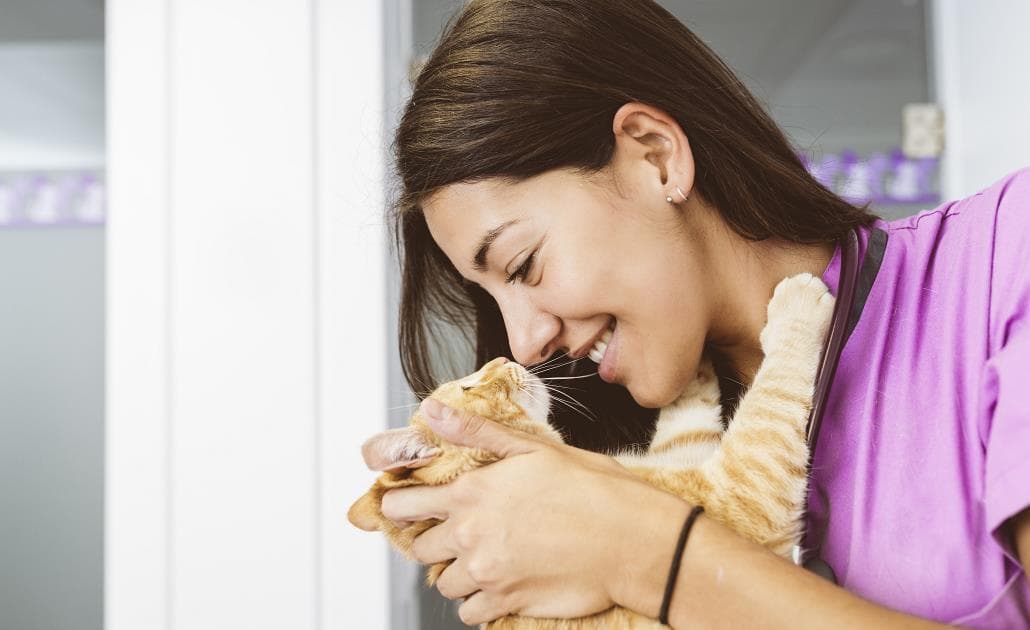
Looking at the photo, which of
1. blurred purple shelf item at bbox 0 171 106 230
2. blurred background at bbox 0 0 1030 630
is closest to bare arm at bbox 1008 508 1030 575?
blurred background at bbox 0 0 1030 630

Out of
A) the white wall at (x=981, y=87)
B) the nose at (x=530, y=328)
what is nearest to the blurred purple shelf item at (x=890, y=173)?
the white wall at (x=981, y=87)

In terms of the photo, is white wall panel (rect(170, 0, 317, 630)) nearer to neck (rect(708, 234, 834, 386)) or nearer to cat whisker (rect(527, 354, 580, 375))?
cat whisker (rect(527, 354, 580, 375))

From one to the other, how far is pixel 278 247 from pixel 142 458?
0.62 metres

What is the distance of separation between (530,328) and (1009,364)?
20.0 inches

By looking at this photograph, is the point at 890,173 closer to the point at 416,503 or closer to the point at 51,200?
the point at 416,503

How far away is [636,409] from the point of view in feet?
4.04

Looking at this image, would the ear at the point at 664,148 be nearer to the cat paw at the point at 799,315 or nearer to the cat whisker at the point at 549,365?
the cat paw at the point at 799,315

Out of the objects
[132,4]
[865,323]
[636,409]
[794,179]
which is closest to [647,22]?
[794,179]

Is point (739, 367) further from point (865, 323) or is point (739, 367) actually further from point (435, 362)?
point (435, 362)

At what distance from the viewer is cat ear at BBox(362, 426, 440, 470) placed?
0.92 meters

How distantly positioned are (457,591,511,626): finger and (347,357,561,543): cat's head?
0.48ft

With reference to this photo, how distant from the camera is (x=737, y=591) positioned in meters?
0.68

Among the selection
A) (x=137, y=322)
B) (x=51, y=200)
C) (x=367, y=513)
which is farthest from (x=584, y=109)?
(x=51, y=200)

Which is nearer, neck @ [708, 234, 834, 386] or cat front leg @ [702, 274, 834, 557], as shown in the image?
cat front leg @ [702, 274, 834, 557]
